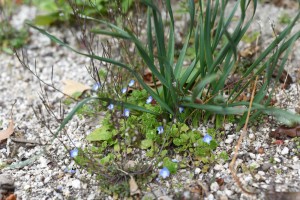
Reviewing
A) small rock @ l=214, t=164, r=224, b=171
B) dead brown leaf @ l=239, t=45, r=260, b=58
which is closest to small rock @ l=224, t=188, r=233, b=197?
small rock @ l=214, t=164, r=224, b=171

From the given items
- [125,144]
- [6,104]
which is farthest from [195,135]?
[6,104]

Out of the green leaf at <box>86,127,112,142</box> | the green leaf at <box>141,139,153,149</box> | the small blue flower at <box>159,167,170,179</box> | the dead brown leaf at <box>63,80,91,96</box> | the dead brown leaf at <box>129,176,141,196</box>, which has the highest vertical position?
the dead brown leaf at <box>63,80,91,96</box>

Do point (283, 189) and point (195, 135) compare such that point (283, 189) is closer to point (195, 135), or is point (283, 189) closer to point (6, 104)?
point (195, 135)

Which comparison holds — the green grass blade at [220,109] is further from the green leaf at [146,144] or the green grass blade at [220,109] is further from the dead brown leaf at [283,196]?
the dead brown leaf at [283,196]

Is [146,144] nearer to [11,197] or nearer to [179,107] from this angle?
[179,107]

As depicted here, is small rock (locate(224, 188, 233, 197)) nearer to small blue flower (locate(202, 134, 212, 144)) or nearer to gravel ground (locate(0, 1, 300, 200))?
gravel ground (locate(0, 1, 300, 200))
